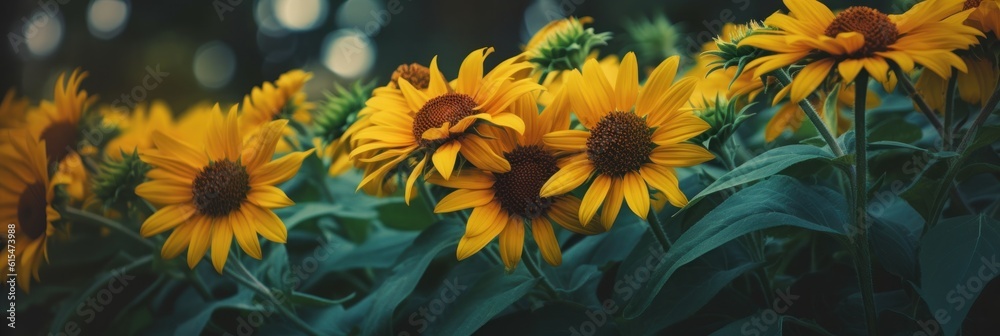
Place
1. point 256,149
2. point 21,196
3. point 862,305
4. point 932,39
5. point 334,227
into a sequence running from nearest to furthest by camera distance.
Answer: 1. point 932,39
2. point 862,305
3. point 256,149
4. point 21,196
5. point 334,227

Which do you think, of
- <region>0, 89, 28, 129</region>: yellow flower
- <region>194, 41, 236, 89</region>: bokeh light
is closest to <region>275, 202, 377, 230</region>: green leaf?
<region>0, 89, 28, 129</region>: yellow flower

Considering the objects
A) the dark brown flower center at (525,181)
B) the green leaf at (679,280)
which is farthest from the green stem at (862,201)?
the dark brown flower center at (525,181)

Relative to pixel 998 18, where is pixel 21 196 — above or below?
above

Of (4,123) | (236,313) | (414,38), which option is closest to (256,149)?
(236,313)

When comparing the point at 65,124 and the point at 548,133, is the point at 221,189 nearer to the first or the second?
the point at 548,133

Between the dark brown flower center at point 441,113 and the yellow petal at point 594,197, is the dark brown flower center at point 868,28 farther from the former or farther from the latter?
the dark brown flower center at point 441,113

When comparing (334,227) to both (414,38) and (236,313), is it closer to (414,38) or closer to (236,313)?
(236,313)
